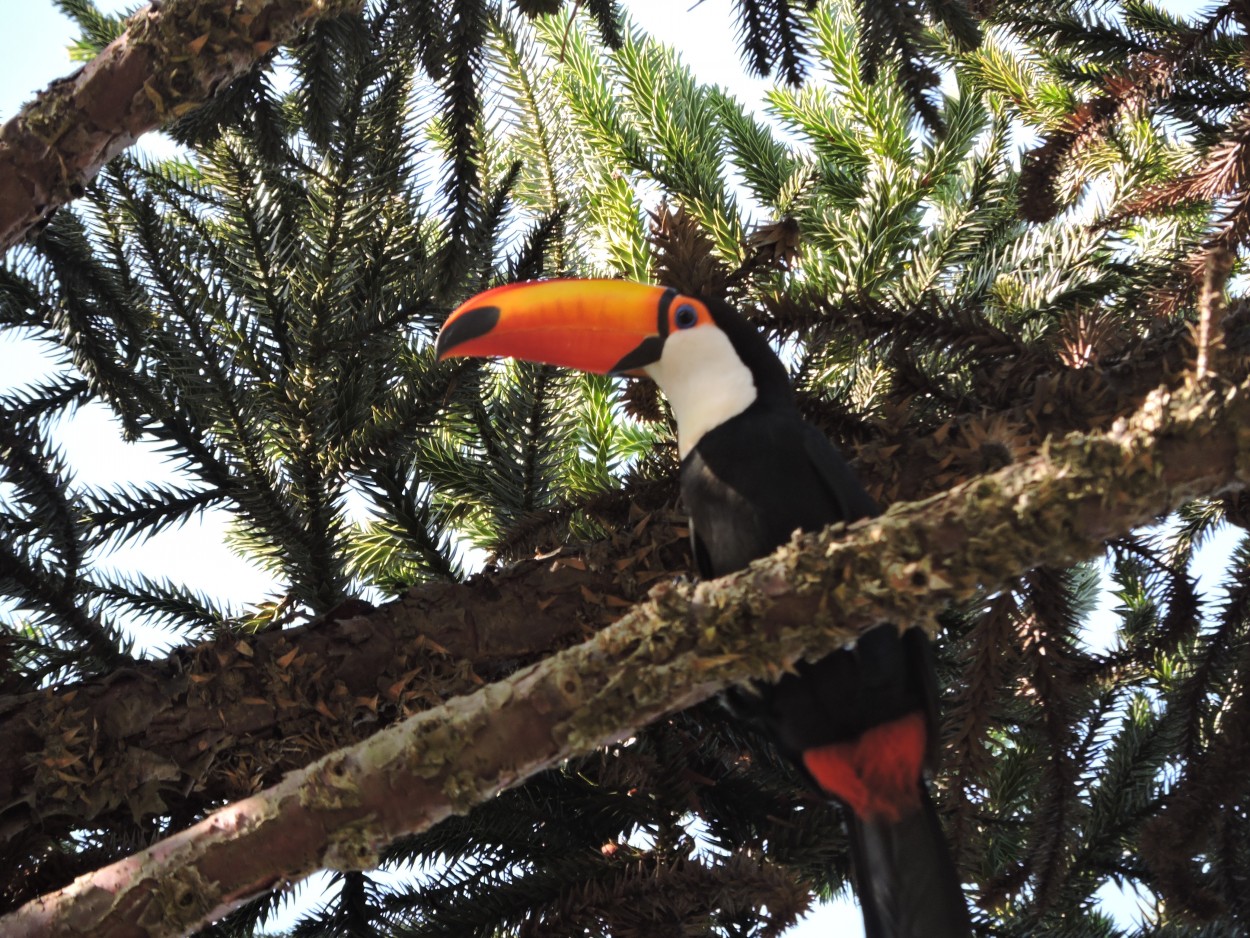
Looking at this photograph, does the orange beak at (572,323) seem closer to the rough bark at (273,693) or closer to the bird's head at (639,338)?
the bird's head at (639,338)

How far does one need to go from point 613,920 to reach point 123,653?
3.86 ft

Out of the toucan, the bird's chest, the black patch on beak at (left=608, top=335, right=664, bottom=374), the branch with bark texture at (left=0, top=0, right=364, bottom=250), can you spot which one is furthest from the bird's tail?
the branch with bark texture at (left=0, top=0, right=364, bottom=250)

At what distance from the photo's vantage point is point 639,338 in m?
2.36

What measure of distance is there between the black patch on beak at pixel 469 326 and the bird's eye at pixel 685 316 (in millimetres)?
351

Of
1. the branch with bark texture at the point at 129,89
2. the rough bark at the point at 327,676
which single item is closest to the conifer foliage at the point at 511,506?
the rough bark at the point at 327,676

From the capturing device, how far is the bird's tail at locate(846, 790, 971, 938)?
1915 millimetres

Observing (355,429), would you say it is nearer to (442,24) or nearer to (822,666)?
(442,24)

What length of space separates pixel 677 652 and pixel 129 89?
1236 millimetres

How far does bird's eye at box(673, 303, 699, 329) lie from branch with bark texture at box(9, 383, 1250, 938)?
0.97 meters

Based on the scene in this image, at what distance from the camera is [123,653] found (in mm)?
2453

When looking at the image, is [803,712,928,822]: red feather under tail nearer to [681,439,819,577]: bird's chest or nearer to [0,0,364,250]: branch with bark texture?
[681,439,819,577]: bird's chest

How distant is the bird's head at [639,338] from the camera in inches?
87.7

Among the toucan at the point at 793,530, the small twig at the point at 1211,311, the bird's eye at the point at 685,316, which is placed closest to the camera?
the small twig at the point at 1211,311

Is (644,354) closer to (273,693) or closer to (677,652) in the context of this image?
(273,693)
